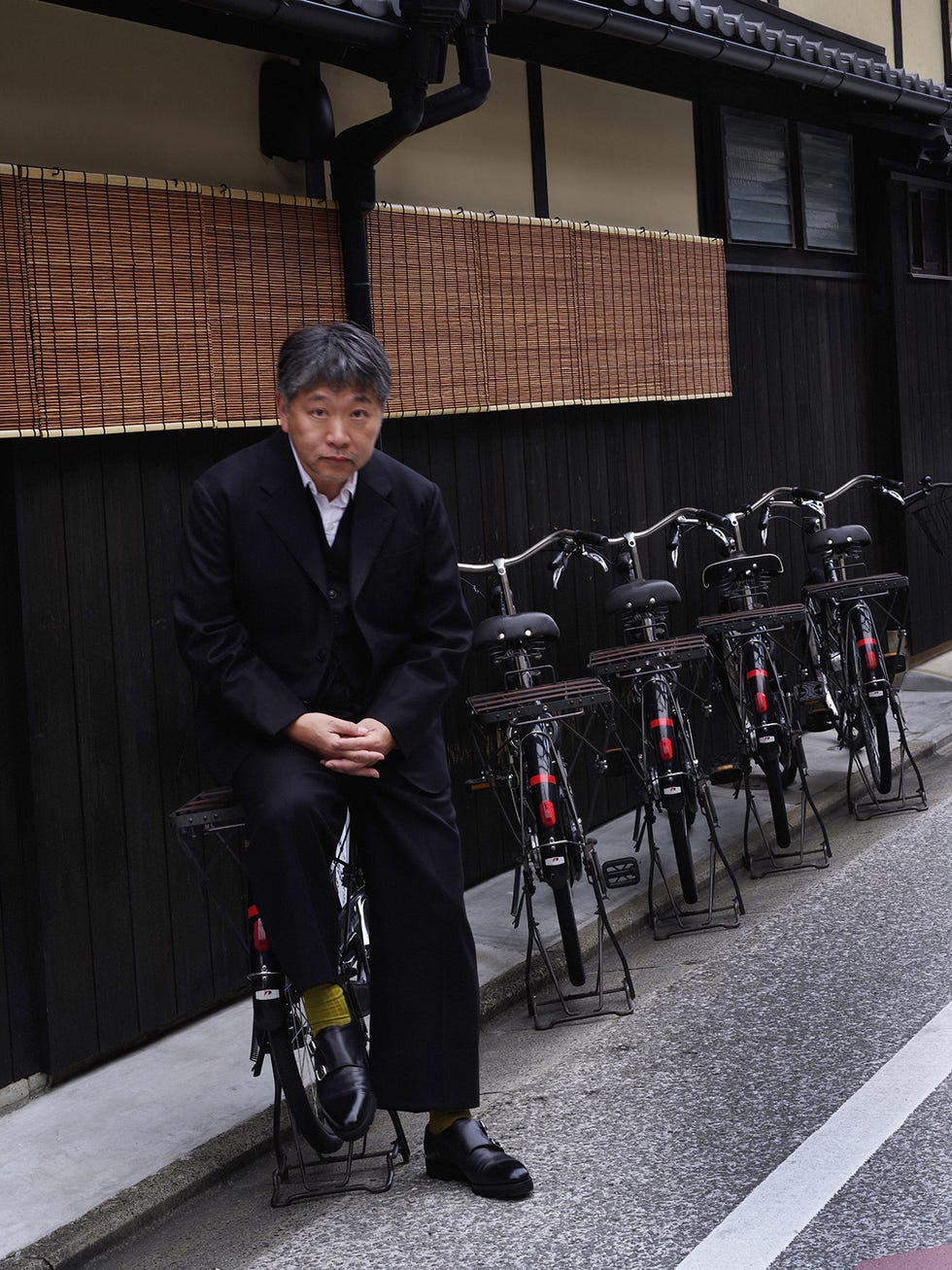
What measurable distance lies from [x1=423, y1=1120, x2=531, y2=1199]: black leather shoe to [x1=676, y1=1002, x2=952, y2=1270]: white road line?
0.58 meters

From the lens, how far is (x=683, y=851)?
21.5 feet

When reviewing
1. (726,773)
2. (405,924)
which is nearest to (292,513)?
(405,924)

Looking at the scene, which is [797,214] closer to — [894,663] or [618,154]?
[618,154]

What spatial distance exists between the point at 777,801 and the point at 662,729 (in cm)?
131

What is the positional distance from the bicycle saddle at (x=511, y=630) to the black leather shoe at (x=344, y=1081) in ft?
7.43

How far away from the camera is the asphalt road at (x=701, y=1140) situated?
3936mm

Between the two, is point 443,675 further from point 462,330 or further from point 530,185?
point 530,185

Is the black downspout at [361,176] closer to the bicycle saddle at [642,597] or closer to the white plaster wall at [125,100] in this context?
the white plaster wall at [125,100]

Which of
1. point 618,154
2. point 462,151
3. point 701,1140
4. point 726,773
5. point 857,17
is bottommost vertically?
point 701,1140

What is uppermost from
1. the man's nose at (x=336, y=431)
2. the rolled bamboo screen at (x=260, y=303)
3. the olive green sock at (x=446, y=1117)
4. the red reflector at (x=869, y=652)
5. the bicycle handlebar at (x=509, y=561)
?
the rolled bamboo screen at (x=260, y=303)

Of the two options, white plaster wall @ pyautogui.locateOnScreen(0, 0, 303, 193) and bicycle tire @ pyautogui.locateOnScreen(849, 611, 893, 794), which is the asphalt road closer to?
bicycle tire @ pyautogui.locateOnScreen(849, 611, 893, 794)

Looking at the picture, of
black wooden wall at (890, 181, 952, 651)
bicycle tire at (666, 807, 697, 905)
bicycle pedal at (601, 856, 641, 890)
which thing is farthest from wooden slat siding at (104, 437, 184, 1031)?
black wooden wall at (890, 181, 952, 651)

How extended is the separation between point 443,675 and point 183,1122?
1612mm

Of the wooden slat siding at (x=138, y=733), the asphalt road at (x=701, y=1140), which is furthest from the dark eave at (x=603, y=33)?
the asphalt road at (x=701, y=1140)
